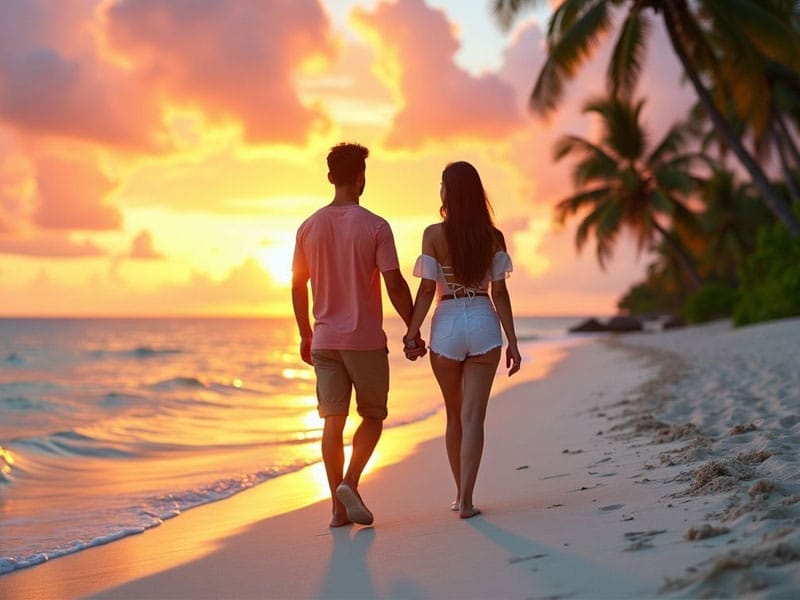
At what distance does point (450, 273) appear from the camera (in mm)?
4312

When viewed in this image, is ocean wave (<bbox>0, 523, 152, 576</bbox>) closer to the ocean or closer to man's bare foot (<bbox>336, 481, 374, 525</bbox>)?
the ocean

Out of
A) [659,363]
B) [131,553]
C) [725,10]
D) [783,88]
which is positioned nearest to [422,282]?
[131,553]

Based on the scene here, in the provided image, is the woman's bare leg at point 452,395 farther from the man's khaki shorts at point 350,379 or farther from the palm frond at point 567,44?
→ the palm frond at point 567,44

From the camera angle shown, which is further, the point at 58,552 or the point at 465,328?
the point at 58,552

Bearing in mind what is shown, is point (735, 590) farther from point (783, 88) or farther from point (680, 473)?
point (783, 88)

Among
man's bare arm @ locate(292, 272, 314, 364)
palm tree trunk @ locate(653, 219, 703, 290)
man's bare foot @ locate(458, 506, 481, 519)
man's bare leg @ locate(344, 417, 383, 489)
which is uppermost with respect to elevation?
palm tree trunk @ locate(653, 219, 703, 290)

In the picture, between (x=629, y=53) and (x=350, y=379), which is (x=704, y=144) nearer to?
(x=629, y=53)

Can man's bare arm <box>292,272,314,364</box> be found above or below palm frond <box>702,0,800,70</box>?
below

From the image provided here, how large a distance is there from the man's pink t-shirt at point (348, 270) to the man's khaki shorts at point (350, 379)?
5cm

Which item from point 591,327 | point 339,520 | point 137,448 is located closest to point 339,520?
point 339,520

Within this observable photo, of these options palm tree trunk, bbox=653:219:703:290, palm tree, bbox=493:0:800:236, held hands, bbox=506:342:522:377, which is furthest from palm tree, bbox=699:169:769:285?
held hands, bbox=506:342:522:377

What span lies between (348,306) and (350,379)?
396 mm

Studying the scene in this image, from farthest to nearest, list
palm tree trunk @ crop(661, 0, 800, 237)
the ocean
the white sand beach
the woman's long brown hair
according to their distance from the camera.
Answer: palm tree trunk @ crop(661, 0, 800, 237), the ocean, the woman's long brown hair, the white sand beach

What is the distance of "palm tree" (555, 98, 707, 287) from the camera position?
30.4 meters
